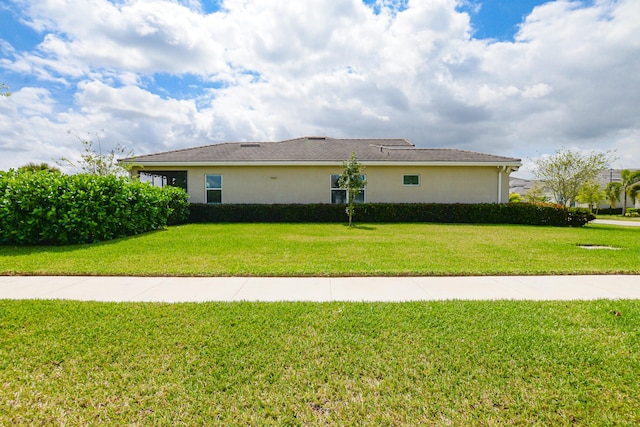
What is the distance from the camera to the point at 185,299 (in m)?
4.19

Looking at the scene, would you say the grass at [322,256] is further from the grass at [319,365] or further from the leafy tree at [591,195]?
the leafy tree at [591,195]

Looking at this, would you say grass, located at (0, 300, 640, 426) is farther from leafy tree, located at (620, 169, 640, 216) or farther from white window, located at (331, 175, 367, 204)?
leafy tree, located at (620, 169, 640, 216)

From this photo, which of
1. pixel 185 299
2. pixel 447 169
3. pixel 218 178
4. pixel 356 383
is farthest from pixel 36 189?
pixel 447 169

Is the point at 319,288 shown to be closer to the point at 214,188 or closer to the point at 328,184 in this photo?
the point at 328,184

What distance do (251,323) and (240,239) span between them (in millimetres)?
6356

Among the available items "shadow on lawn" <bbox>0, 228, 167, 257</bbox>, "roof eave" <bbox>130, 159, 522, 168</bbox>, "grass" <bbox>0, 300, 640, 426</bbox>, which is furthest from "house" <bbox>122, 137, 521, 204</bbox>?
"grass" <bbox>0, 300, 640, 426</bbox>

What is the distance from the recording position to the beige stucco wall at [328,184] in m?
16.3

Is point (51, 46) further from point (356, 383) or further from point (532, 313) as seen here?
point (532, 313)

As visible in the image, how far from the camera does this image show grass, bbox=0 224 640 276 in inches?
222

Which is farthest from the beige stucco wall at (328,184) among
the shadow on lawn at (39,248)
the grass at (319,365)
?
the grass at (319,365)

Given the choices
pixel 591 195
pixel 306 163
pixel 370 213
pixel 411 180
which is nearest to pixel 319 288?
pixel 370 213

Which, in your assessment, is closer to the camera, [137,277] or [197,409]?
[197,409]

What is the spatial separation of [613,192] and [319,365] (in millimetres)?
47630

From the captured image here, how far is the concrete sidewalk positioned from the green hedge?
3684mm
